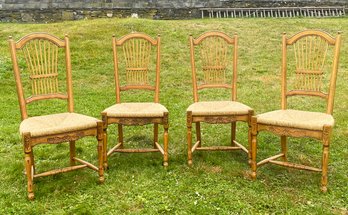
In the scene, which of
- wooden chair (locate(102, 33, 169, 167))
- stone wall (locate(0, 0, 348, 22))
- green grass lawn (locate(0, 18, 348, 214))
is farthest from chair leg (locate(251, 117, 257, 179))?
stone wall (locate(0, 0, 348, 22))

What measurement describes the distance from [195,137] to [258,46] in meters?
6.03

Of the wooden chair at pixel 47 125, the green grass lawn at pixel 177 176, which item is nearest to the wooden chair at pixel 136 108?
the green grass lawn at pixel 177 176

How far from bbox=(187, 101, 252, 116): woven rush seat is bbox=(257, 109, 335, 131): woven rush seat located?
0.28m

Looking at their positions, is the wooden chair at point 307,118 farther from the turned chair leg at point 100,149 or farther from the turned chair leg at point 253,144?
the turned chair leg at point 100,149

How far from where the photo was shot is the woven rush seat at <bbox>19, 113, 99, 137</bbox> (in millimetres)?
3779

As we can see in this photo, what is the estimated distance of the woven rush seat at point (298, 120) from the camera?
152 inches

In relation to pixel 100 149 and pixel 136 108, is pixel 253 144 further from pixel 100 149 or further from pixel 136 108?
pixel 100 149

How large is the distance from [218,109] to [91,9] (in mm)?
11471

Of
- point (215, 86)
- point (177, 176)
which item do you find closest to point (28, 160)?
point (177, 176)

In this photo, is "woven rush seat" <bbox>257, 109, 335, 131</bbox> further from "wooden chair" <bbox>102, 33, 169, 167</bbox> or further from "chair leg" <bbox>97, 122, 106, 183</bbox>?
"chair leg" <bbox>97, 122, 106, 183</bbox>

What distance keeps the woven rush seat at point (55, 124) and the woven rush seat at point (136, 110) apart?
12.4 inches

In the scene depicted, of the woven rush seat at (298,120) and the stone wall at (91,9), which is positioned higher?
the stone wall at (91,9)

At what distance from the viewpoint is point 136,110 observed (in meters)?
4.45

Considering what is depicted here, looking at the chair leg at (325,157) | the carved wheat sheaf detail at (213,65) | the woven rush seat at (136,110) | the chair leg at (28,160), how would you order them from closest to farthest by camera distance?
the chair leg at (28,160)
the chair leg at (325,157)
the woven rush seat at (136,110)
the carved wheat sheaf detail at (213,65)
